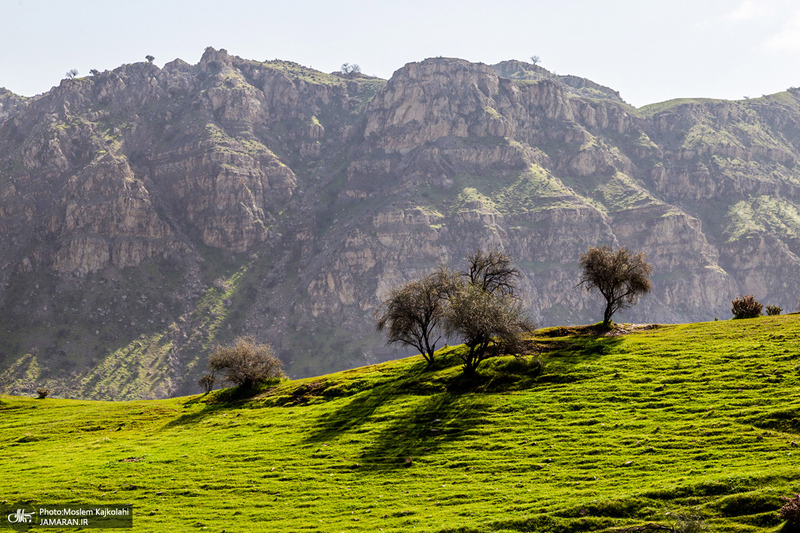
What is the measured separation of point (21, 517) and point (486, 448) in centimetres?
2718

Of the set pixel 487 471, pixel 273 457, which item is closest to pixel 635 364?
pixel 487 471

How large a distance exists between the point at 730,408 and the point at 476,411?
17139 mm

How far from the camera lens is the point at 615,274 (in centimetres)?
6294

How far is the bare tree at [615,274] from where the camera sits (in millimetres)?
62625

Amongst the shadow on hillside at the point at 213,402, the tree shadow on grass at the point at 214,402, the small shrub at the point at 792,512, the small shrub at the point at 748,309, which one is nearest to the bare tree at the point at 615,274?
the small shrub at the point at 748,309

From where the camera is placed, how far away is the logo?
91.6ft

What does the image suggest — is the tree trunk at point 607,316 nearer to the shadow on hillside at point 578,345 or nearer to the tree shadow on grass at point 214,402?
the shadow on hillside at point 578,345

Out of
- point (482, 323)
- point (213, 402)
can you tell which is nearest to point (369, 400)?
point (482, 323)

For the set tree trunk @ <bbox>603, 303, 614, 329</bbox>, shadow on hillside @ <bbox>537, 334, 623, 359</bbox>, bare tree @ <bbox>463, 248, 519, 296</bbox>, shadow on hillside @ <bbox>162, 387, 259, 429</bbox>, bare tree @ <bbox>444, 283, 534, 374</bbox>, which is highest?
bare tree @ <bbox>463, 248, 519, 296</bbox>

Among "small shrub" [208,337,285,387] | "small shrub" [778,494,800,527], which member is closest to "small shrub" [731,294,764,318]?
"small shrub" [778,494,800,527]

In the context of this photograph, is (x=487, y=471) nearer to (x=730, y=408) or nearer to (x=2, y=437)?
(x=730, y=408)

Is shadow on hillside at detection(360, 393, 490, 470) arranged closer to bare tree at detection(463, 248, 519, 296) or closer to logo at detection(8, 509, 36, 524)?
logo at detection(8, 509, 36, 524)

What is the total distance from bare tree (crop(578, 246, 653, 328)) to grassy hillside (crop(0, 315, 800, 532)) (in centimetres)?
644

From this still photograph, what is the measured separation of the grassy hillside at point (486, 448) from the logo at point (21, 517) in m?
2.06
